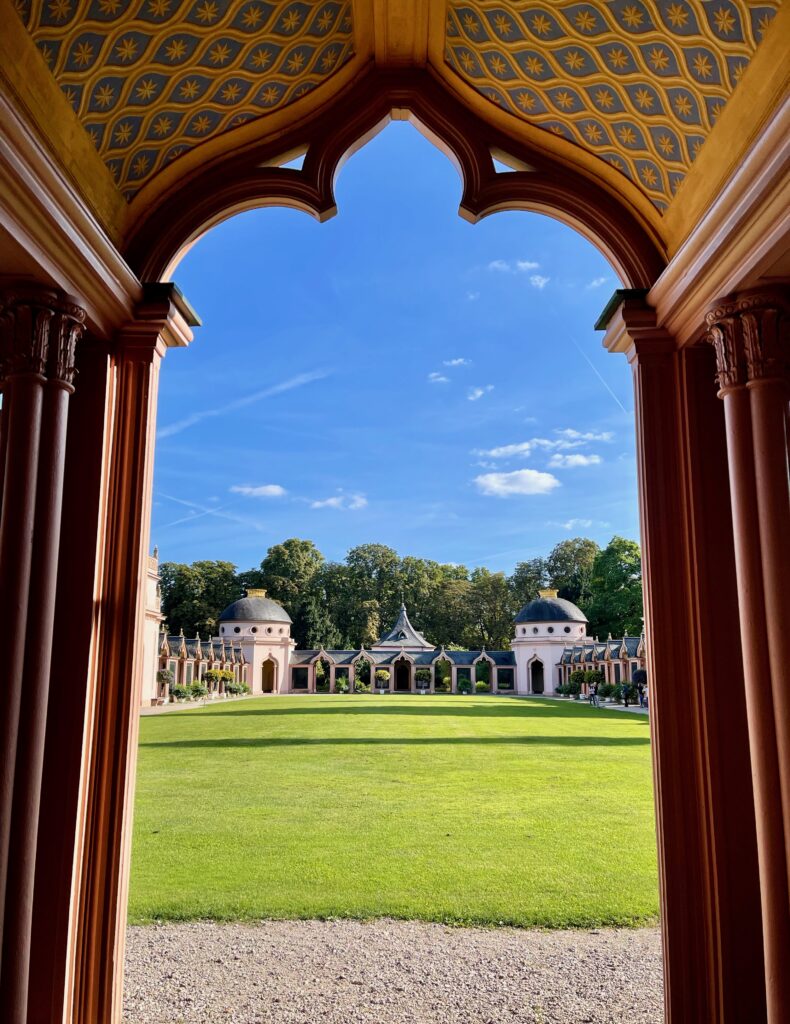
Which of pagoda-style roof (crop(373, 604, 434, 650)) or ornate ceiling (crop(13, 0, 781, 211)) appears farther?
pagoda-style roof (crop(373, 604, 434, 650))

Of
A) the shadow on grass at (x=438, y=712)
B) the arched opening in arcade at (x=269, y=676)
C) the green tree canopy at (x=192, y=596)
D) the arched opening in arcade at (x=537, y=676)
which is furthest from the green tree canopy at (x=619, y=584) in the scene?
the green tree canopy at (x=192, y=596)

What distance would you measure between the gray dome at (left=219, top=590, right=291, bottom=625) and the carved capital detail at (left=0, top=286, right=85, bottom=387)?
142 ft

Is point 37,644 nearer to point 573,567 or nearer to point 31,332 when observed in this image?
point 31,332

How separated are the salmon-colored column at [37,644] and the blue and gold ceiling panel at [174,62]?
0.81 m

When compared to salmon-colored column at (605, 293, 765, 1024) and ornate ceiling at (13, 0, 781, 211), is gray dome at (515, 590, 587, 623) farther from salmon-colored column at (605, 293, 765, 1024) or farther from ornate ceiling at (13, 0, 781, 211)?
ornate ceiling at (13, 0, 781, 211)

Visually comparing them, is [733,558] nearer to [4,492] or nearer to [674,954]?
[674,954]

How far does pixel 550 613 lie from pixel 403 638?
9.76m

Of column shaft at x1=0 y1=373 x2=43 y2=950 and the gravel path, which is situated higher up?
column shaft at x1=0 y1=373 x2=43 y2=950

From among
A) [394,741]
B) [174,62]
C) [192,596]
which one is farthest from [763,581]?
[192,596]

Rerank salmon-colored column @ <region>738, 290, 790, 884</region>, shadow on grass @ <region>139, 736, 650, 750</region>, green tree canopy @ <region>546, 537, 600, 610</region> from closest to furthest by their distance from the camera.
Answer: salmon-colored column @ <region>738, 290, 790, 884</region>, shadow on grass @ <region>139, 736, 650, 750</region>, green tree canopy @ <region>546, 537, 600, 610</region>

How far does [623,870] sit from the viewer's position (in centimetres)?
622

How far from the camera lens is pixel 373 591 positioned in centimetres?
5391

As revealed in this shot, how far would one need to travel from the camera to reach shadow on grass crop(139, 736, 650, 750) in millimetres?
14719

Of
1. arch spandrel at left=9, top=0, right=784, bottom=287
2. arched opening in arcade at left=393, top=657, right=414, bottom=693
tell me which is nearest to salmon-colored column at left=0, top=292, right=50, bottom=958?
arch spandrel at left=9, top=0, right=784, bottom=287
